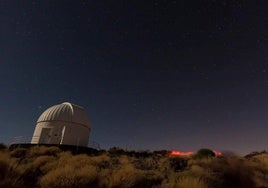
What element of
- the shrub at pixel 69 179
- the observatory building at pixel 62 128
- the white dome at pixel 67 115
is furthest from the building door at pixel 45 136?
the shrub at pixel 69 179

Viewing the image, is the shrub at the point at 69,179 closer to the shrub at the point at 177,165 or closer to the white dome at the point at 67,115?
the shrub at the point at 177,165

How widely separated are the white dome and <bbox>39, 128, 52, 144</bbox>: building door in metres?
1.44

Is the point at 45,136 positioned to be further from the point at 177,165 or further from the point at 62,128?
the point at 177,165

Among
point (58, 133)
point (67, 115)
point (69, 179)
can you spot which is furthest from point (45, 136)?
point (69, 179)

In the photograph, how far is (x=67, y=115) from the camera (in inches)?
1156

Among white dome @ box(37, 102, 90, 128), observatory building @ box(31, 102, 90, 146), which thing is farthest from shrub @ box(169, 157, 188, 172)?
white dome @ box(37, 102, 90, 128)

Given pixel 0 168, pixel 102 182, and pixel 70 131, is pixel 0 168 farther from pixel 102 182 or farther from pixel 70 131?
pixel 70 131

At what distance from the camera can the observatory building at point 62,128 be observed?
27.3 meters

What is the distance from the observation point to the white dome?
2888cm

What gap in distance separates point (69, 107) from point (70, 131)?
16.1 ft

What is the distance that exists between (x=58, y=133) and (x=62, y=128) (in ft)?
2.59

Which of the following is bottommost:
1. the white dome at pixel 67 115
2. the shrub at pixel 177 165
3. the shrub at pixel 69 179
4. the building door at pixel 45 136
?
the shrub at pixel 69 179

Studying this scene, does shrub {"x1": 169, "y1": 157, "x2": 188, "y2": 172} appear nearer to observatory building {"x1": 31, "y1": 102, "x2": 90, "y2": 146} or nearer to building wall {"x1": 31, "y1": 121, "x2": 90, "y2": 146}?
observatory building {"x1": 31, "y1": 102, "x2": 90, "y2": 146}

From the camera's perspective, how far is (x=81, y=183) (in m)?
7.85
